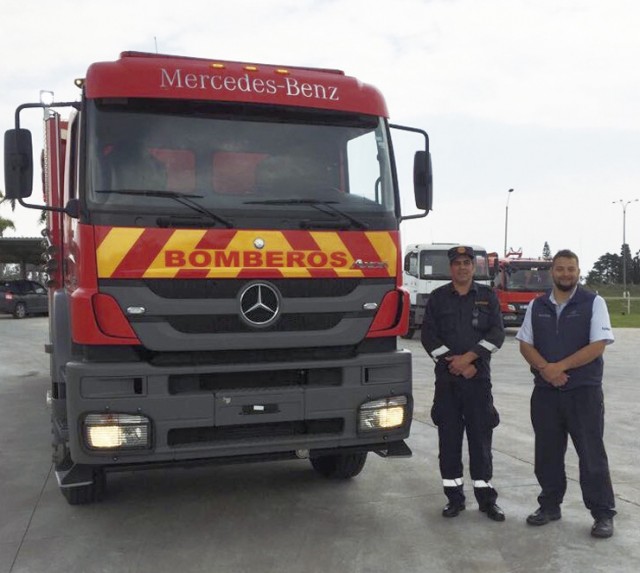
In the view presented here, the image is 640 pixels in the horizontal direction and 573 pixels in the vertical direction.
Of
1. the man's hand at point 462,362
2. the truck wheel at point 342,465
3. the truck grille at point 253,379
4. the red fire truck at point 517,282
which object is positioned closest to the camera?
the truck grille at point 253,379

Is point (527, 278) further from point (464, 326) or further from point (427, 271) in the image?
point (464, 326)

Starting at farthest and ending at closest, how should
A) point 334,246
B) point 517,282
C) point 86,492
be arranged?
point 517,282 < point 86,492 < point 334,246

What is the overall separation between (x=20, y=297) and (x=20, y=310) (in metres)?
0.52

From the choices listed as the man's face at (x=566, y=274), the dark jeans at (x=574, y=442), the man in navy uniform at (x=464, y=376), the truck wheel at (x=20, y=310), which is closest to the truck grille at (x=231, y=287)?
the man in navy uniform at (x=464, y=376)

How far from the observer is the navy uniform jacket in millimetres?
4531

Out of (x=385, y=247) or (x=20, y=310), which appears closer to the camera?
(x=385, y=247)

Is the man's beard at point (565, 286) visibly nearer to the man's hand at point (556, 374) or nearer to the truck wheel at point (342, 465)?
the man's hand at point (556, 374)

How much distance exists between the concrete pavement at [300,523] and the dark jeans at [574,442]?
20 cm

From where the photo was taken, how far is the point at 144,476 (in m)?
5.47

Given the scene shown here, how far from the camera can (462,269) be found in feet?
15.1

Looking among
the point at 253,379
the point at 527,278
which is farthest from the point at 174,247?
the point at 527,278

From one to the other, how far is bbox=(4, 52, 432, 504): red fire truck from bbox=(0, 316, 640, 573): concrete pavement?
0.45 m

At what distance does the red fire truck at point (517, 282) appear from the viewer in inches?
765

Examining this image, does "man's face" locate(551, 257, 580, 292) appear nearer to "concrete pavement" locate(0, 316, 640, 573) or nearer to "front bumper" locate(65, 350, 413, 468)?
"front bumper" locate(65, 350, 413, 468)
